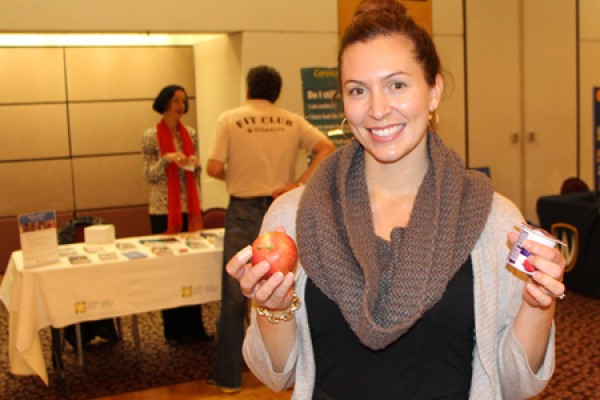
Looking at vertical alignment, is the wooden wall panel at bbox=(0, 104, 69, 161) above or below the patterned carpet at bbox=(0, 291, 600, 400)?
above

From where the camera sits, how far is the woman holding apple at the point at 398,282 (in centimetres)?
147

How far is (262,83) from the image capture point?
15.1ft

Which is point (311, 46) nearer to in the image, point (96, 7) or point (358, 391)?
point (96, 7)

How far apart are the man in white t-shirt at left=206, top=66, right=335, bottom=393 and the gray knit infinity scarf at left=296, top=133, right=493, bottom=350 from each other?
2.76m

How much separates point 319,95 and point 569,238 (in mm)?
2520

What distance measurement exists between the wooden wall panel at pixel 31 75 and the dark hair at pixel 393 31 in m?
6.60

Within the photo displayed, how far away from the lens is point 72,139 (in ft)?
25.4

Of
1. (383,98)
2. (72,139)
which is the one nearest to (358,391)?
(383,98)

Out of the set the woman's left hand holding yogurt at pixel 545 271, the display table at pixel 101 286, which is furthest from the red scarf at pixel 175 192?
the woman's left hand holding yogurt at pixel 545 271

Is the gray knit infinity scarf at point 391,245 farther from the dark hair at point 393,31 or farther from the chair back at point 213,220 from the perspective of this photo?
the chair back at point 213,220

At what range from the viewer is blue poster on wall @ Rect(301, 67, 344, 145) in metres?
6.34

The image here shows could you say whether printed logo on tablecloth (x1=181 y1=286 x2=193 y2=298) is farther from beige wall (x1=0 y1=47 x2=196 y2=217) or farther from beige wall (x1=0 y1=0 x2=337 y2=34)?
beige wall (x1=0 y1=47 x2=196 y2=217)

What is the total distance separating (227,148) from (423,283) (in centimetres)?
326

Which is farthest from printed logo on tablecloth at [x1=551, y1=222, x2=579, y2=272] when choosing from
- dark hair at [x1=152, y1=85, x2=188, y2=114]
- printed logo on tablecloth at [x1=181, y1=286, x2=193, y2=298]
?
dark hair at [x1=152, y1=85, x2=188, y2=114]
